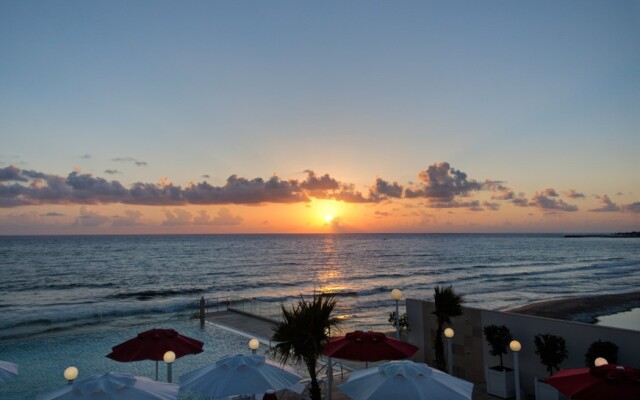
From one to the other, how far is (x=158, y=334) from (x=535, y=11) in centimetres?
1997

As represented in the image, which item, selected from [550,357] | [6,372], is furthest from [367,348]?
[6,372]

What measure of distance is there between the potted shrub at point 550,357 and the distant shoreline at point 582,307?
65.9 feet

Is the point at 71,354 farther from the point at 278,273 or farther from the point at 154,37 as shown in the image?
the point at 278,273

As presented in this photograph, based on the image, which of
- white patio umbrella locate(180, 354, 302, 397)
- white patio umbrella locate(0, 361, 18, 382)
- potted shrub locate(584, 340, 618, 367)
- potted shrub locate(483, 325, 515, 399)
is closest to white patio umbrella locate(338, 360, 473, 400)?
white patio umbrella locate(180, 354, 302, 397)

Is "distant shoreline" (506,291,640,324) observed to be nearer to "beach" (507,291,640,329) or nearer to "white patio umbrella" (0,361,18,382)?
"beach" (507,291,640,329)

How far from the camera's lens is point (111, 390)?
6.98 metres

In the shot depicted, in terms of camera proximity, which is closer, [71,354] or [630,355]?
[630,355]

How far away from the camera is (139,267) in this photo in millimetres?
76562

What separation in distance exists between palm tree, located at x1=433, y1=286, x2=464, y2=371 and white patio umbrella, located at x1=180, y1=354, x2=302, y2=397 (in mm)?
5315

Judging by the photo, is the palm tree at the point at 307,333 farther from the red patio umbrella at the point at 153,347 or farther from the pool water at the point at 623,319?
the pool water at the point at 623,319

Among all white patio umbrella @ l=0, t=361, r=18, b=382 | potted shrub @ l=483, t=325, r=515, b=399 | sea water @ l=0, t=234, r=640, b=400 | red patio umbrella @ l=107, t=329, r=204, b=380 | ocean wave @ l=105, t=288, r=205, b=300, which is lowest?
ocean wave @ l=105, t=288, r=205, b=300

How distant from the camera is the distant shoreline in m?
29.6

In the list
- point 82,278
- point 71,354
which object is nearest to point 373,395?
point 71,354

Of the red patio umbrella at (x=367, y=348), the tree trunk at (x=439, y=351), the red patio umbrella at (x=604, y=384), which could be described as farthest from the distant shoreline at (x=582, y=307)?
the red patio umbrella at (x=604, y=384)
